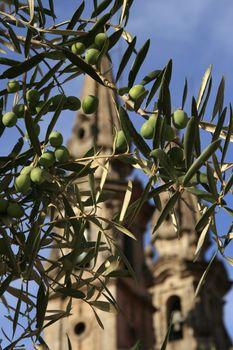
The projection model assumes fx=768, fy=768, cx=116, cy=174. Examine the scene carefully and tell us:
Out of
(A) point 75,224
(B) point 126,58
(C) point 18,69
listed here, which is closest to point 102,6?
(B) point 126,58

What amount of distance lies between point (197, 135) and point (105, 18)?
0.51 metres

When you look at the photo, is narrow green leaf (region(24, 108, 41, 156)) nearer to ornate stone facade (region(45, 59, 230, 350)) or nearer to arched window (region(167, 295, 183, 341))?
ornate stone facade (region(45, 59, 230, 350))

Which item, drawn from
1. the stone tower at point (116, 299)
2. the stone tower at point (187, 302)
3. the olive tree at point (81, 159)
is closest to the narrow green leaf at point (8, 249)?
the olive tree at point (81, 159)

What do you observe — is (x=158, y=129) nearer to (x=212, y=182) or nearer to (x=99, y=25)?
(x=212, y=182)

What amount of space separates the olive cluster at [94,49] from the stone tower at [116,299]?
19415mm

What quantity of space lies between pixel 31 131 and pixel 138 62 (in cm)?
41

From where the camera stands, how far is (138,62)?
89.3 inches

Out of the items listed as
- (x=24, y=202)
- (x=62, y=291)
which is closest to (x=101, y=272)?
(x=62, y=291)

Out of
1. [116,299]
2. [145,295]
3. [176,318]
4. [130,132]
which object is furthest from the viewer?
[176,318]

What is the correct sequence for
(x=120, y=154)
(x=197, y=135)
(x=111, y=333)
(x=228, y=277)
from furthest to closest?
(x=228, y=277) → (x=111, y=333) → (x=120, y=154) → (x=197, y=135)

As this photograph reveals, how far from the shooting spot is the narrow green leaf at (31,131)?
206 centimetres

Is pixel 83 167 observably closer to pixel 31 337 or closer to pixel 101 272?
pixel 101 272

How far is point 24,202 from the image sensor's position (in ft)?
7.48

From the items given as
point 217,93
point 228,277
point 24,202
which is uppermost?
point 228,277
